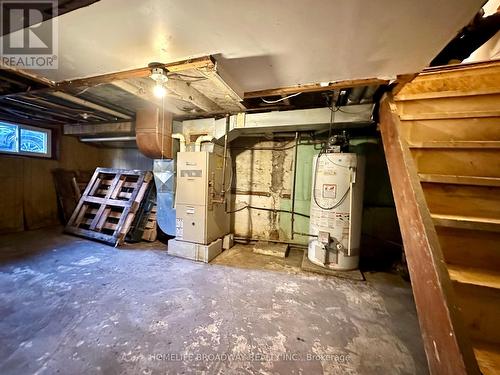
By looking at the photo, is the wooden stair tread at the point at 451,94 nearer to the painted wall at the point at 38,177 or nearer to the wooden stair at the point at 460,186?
the wooden stair at the point at 460,186

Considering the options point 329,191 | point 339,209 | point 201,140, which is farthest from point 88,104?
point 339,209

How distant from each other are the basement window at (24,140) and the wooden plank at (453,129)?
633cm

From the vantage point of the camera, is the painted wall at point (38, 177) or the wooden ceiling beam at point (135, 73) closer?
the wooden ceiling beam at point (135, 73)

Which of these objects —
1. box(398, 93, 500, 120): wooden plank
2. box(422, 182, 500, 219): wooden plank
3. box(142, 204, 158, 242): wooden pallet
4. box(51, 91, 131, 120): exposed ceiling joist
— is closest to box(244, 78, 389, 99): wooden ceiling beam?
box(398, 93, 500, 120): wooden plank

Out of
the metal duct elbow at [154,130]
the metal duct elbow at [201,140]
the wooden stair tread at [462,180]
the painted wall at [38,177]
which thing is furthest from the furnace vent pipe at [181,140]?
the wooden stair tread at [462,180]

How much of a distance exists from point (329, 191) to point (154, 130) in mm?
2716

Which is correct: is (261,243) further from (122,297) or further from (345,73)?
(345,73)

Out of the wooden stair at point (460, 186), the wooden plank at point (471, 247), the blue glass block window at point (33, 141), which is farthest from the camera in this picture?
the blue glass block window at point (33, 141)

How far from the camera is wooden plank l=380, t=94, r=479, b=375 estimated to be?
74 centimetres

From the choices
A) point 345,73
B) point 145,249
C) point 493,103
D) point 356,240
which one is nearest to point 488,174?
point 493,103

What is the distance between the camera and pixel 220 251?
351 centimetres

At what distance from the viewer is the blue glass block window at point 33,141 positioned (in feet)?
14.2

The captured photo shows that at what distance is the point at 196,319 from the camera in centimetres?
184

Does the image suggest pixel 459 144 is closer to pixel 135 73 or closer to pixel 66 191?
pixel 135 73
